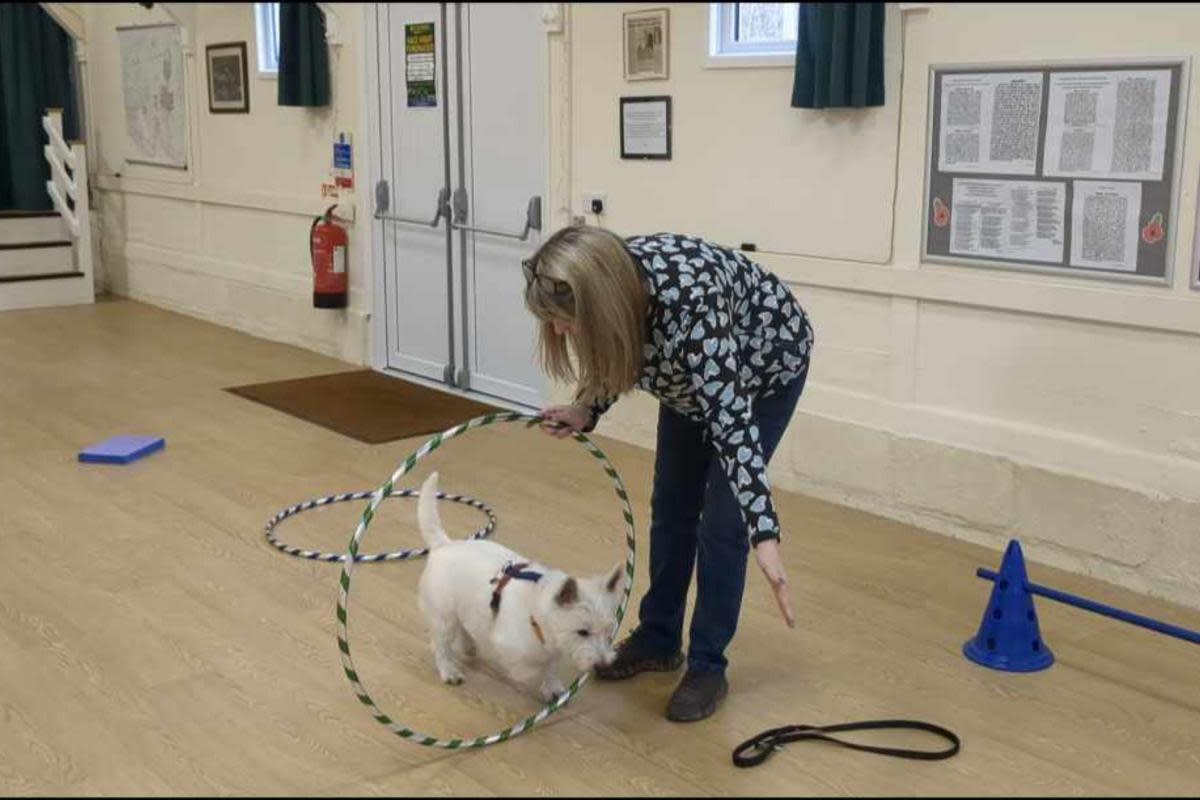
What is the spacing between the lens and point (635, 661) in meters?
3.47

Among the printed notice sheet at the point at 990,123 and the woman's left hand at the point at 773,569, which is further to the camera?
the printed notice sheet at the point at 990,123

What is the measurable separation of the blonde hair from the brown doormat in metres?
3.25

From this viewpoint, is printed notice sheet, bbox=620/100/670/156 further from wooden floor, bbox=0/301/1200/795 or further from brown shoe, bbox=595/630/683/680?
brown shoe, bbox=595/630/683/680

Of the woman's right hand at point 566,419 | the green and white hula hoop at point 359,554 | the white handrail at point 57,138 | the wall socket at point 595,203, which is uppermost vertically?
the white handrail at point 57,138

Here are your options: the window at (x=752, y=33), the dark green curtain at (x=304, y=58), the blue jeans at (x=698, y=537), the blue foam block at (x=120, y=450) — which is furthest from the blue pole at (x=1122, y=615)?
the dark green curtain at (x=304, y=58)

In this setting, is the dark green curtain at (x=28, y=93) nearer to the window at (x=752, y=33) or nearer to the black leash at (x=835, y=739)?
the window at (x=752, y=33)

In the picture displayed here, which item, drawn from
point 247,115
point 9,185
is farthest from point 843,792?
point 9,185

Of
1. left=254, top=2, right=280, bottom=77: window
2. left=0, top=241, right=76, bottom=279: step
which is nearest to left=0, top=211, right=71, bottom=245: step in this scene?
left=0, top=241, right=76, bottom=279: step

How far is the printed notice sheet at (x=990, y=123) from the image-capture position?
167 inches

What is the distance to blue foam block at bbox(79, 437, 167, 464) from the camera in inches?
214

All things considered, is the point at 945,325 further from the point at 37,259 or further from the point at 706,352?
the point at 37,259

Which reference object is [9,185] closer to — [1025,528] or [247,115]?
[247,115]

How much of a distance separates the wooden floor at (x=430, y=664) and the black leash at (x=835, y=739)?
0.10ft

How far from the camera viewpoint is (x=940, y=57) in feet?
14.6
